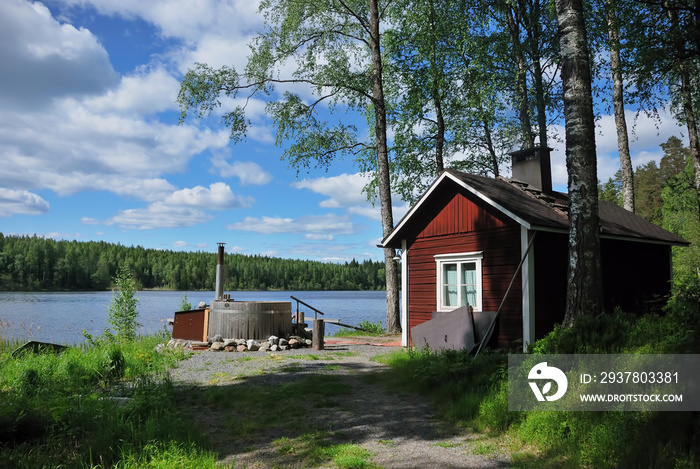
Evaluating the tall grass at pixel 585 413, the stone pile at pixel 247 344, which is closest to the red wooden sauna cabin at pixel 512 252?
the tall grass at pixel 585 413

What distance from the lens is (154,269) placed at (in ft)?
351

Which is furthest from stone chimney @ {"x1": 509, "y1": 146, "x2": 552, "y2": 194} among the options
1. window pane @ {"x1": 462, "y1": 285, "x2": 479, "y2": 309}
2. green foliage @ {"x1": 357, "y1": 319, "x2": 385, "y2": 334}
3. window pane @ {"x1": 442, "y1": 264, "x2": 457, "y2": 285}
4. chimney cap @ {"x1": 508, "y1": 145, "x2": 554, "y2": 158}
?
green foliage @ {"x1": 357, "y1": 319, "x2": 385, "y2": 334}

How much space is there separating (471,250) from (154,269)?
346ft

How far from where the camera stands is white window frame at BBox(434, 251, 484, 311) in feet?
38.8

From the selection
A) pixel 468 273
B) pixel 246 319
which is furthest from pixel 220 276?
pixel 468 273

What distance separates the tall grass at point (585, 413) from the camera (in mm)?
4648

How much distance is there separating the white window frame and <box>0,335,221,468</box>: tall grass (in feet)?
23.1

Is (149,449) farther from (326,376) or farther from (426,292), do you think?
(426,292)

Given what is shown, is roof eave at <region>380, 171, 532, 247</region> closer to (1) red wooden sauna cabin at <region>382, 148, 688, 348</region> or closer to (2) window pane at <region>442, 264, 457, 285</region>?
(1) red wooden sauna cabin at <region>382, 148, 688, 348</region>

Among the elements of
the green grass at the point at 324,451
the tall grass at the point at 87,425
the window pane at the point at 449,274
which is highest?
the window pane at the point at 449,274

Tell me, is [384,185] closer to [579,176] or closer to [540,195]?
[540,195]

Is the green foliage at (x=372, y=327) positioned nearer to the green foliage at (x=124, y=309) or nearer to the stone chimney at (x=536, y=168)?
the stone chimney at (x=536, y=168)

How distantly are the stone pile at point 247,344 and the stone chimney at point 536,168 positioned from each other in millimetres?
7922

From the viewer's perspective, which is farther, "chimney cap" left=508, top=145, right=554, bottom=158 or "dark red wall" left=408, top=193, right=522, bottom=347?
"chimney cap" left=508, top=145, right=554, bottom=158
